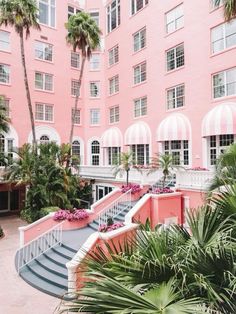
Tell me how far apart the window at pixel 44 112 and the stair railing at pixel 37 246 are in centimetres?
1903

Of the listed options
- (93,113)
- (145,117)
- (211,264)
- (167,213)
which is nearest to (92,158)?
(93,113)

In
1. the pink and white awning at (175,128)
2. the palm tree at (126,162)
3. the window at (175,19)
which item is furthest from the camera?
the window at (175,19)

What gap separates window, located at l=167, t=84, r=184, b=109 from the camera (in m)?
25.1

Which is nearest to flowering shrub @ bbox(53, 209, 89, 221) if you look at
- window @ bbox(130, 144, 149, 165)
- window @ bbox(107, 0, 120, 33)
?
window @ bbox(130, 144, 149, 165)

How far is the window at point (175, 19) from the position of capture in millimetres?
24922

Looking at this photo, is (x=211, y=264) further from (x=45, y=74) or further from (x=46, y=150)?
(x=45, y=74)

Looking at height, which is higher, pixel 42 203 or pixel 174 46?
pixel 174 46

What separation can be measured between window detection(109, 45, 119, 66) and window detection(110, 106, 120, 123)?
5481 millimetres

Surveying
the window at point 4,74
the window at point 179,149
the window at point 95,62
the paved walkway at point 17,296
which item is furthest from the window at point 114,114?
the paved walkway at point 17,296

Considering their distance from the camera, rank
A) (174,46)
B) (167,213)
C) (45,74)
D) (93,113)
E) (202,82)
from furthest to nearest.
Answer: (93,113), (45,74), (174,46), (202,82), (167,213)

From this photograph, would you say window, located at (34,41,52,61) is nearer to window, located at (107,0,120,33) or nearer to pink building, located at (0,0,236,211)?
pink building, located at (0,0,236,211)

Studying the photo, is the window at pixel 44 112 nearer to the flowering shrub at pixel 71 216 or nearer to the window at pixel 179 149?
the window at pixel 179 149

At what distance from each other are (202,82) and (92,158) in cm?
1745

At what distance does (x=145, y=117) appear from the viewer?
2895 cm
